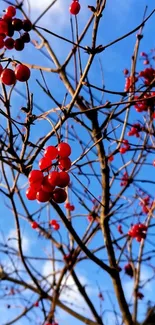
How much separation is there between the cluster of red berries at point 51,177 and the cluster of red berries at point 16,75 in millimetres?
346

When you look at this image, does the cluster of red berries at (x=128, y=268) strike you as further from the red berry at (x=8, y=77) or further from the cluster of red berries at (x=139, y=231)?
the red berry at (x=8, y=77)

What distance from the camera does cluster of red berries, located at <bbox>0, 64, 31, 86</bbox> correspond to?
5.10 ft

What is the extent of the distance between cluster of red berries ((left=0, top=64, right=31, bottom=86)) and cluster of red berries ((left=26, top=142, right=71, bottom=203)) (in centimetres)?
35

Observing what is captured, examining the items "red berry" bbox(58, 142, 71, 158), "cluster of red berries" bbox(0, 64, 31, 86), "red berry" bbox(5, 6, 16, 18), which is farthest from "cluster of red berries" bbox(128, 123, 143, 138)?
"red berry" bbox(58, 142, 71, 158)

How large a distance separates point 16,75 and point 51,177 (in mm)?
475

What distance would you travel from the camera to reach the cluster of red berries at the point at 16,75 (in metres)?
1.56

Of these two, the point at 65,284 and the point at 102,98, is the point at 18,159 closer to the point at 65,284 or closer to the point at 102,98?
the point at 102,98

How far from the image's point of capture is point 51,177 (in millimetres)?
1349

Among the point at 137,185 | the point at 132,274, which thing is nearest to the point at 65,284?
the point at 132,274

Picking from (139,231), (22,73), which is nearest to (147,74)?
(139,231)

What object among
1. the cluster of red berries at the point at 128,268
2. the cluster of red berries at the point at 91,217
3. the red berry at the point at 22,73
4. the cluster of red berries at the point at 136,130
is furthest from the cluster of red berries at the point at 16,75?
the cluster of red berries at the point at 128,268

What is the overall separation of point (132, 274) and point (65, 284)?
872 mm

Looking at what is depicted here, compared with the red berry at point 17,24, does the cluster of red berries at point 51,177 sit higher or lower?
lower

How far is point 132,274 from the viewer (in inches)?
168
